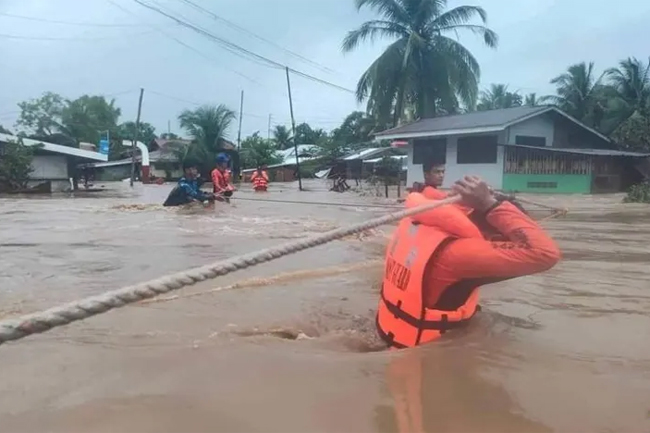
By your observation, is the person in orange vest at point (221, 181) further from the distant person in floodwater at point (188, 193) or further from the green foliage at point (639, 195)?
the green foliage at point (639, 195)

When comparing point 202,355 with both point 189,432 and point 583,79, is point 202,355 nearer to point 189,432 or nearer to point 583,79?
point 189,432

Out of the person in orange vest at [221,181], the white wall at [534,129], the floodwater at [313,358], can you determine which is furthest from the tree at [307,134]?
the floodwater at [313,358]

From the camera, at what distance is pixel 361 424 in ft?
8.65

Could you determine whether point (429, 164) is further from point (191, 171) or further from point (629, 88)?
point (629, 88)

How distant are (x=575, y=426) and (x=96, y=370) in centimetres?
240

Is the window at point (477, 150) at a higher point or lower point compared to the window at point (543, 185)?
higher

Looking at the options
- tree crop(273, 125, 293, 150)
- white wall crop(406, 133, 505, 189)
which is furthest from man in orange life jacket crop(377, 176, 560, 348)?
tree crop(273, 125, 293, 150)

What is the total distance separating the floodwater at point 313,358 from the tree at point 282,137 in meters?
54.3

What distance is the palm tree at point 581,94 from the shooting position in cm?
3472

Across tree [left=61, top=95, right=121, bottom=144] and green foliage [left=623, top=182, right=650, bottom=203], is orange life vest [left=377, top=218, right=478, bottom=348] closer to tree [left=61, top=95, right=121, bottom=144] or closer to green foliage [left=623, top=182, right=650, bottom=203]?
green foliage [left=623, top=182, right=650, bottom=203]

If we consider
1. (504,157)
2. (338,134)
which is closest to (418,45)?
(504,157)

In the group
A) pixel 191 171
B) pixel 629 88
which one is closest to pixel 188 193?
pixel 191 171

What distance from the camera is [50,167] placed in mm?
29703

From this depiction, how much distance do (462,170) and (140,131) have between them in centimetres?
4895
